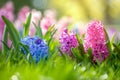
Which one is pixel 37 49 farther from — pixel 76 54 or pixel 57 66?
pixel 57 66

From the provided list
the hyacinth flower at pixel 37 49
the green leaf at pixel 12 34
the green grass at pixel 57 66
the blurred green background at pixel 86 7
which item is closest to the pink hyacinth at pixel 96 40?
the green grass at pixel 57 66

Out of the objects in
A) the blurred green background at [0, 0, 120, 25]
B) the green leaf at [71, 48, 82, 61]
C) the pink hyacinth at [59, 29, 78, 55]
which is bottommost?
the blurred green background at [0, 0, 120, 25]

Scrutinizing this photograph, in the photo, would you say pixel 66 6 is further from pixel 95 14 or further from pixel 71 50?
pixel 71 50

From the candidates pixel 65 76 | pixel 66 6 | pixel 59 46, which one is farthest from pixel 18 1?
pixel 65 76

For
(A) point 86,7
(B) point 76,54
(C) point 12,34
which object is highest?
(C) point 12,34

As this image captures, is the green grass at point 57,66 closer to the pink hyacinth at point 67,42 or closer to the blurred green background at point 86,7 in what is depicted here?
the pink hyacinth at point 67,42

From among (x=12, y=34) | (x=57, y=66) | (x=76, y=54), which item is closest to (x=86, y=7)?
(x=12, y=34)

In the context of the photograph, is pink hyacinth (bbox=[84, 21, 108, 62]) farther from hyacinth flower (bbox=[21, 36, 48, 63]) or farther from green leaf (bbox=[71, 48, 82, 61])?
hyacinth flower (bbox=[21, 36, 48, 63])

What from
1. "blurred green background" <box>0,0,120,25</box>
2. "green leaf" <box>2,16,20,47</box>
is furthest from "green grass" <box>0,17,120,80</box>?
"blurred green background" <box>0,0,120,25</box>
